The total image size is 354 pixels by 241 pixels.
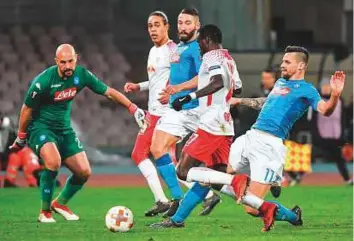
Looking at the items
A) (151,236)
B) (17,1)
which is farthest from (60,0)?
(151,236)

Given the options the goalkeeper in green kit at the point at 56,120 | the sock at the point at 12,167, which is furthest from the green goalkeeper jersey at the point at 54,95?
the sock at the point at 12,167

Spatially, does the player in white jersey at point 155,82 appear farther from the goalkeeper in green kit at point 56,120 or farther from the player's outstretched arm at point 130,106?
the goalkeeper in green kit at point 56,120

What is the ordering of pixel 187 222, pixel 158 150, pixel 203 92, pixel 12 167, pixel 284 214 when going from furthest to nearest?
1. pixel 12 167
2. pixel 158 150
3. pixel 187 222
4. pixel 284 214
5. pixel 203 92

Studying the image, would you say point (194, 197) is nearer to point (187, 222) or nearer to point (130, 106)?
point (187, 222)

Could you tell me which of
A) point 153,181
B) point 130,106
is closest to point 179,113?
point 130,106

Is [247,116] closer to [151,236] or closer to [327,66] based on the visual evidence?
[327,66]

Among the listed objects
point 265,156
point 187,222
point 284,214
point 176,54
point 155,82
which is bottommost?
point 187,222

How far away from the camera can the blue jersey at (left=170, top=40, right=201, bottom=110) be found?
1306 centimetres

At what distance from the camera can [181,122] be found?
1330 centimetres

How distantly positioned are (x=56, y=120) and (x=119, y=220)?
2.01 meters

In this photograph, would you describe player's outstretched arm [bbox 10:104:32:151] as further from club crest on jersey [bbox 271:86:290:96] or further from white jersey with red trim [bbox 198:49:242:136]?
club crest on jersey [bbox 271:86:290:96]

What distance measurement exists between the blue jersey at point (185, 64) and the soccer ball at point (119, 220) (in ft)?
6.41

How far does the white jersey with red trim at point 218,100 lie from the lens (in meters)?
11.7

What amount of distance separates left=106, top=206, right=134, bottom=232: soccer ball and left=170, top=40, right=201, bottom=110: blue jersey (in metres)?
1.95
